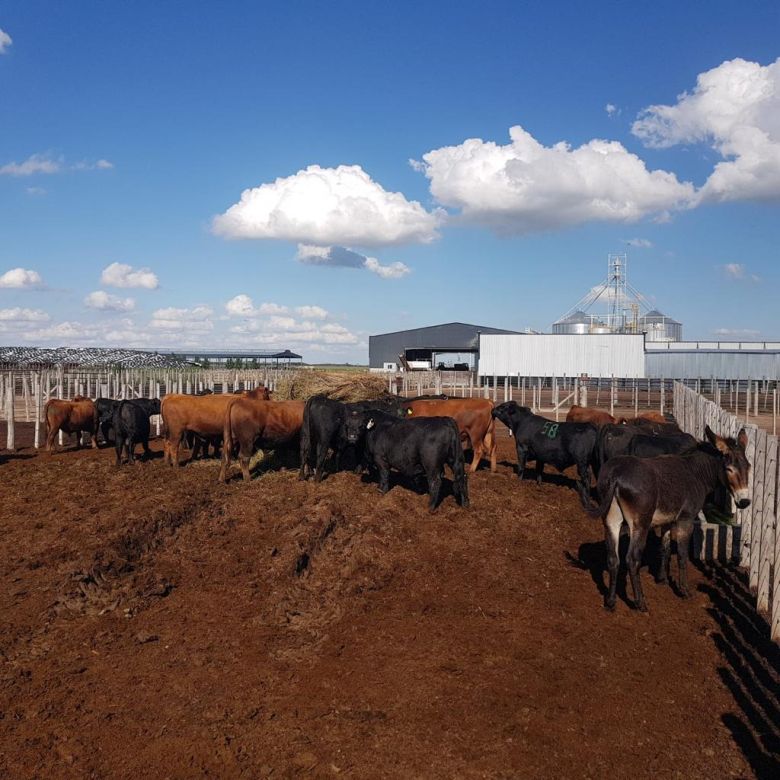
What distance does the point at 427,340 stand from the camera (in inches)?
2375

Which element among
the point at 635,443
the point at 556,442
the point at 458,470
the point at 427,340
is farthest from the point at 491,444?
the point at 427,340

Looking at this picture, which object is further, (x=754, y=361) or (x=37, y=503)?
(x=754, y=361)

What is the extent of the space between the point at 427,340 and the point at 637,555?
5339 cm

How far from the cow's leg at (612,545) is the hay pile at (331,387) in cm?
1046

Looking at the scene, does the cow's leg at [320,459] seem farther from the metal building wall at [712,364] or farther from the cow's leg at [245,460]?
the metal building wall at [712,364]

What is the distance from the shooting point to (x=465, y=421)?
47.8 feet

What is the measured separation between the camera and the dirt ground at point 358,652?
15.4 feet

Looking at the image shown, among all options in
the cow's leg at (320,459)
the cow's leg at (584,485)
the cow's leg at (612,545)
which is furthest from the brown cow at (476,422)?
the cow's leg at (612,545)

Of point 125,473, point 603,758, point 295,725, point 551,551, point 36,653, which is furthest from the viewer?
point 125,473

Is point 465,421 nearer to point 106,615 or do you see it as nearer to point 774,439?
point 774,439

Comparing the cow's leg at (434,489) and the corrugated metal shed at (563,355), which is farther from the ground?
the corrugated metal shed at (563,355)

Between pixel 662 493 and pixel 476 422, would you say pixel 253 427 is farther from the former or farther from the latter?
pixel 662 493

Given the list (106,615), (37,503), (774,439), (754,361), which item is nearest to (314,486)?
(37,503)

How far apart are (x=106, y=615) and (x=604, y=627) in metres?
4.70
